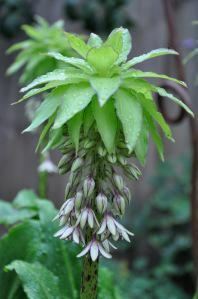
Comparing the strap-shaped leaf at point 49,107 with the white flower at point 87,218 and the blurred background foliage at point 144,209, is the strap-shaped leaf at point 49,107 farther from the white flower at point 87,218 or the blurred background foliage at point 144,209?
the blurred background foliage at point 144,209

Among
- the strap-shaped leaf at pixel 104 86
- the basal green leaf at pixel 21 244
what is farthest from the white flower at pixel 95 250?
the basal green leaf at pixel 21 244

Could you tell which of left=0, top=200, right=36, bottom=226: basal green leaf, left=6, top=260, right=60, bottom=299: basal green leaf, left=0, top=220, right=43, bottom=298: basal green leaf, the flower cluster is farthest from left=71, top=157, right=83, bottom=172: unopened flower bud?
left=0, top=200, right=36, bottom=226: basal green leaf

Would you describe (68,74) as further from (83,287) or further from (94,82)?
(83,287)

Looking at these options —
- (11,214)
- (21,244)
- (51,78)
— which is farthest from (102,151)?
(11,214)

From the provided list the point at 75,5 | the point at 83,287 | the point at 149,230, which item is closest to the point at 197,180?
the point at 83,287

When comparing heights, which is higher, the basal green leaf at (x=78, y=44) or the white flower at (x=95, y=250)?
the basal green leaf at (x=78, y=44)

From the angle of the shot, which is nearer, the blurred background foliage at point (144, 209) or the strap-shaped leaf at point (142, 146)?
the strap-shaped leaf at point (142, 146)

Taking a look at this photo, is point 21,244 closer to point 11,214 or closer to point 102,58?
point 11,214
